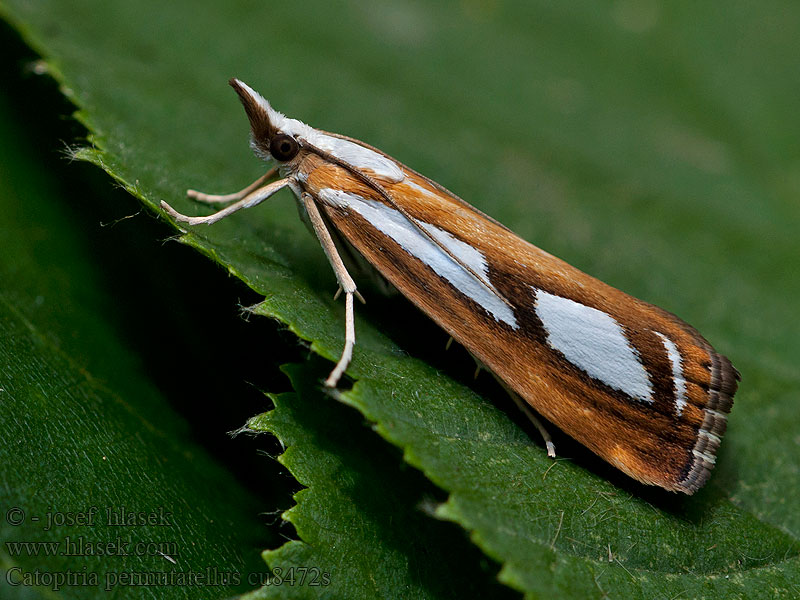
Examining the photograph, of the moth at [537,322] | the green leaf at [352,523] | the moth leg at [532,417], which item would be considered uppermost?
the moth at [537,322]

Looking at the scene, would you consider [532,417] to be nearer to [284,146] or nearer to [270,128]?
[284,146]

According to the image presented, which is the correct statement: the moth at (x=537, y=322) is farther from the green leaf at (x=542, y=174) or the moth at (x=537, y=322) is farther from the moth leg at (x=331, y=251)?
the green leaf at (x=542, y=174)

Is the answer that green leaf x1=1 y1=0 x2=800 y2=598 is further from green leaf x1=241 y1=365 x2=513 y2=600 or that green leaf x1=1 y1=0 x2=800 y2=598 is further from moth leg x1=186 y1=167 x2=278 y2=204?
green leaf x1=241 y1=365 x2=513 y2=600

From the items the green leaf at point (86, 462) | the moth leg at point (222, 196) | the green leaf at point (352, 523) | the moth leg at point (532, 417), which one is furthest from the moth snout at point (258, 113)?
the moth leg at point (532, 417)

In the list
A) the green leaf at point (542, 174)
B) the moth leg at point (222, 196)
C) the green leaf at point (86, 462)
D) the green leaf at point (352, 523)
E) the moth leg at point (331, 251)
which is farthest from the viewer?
the moth leg at point (222, 196)

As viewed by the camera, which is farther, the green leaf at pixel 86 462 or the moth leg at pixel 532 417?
the moth leg at pixel 532 417

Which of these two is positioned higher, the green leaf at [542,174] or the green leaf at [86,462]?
the green leaf at [542,174]

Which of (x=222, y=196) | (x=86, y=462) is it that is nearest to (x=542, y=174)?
(x=222, y=196)
